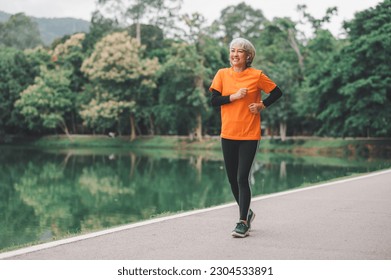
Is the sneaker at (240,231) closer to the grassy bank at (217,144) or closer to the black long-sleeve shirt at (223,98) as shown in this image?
the black long-sleeve shirt at (223,98)

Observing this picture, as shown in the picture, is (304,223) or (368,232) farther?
(304,223)

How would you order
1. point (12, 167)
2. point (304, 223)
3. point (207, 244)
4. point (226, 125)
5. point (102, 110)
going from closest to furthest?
1. point (207, 244)
2. point (226, 125)
3. point (304, 223)
4. point (12, 167)
5. point (102, 110)

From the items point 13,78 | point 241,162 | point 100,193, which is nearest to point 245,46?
point 241,162

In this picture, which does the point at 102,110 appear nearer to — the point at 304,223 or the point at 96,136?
the point at 96,136

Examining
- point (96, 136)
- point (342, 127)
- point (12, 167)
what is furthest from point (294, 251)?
point (96, 136)

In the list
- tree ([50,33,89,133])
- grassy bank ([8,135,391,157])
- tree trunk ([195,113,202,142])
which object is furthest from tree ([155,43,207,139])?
tree ([50,33,89,133])

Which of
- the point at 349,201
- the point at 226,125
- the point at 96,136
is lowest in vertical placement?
the point at 96,136

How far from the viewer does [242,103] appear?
207 inches

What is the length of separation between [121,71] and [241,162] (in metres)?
41.4

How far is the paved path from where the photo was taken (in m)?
4.54

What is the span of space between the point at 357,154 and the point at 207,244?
3083cm

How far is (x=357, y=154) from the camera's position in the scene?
3422 centimetres

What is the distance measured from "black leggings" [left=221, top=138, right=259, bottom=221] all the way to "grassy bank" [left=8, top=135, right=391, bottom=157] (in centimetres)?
2840

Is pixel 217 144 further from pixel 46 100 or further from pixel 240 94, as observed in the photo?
pixel 240 94
